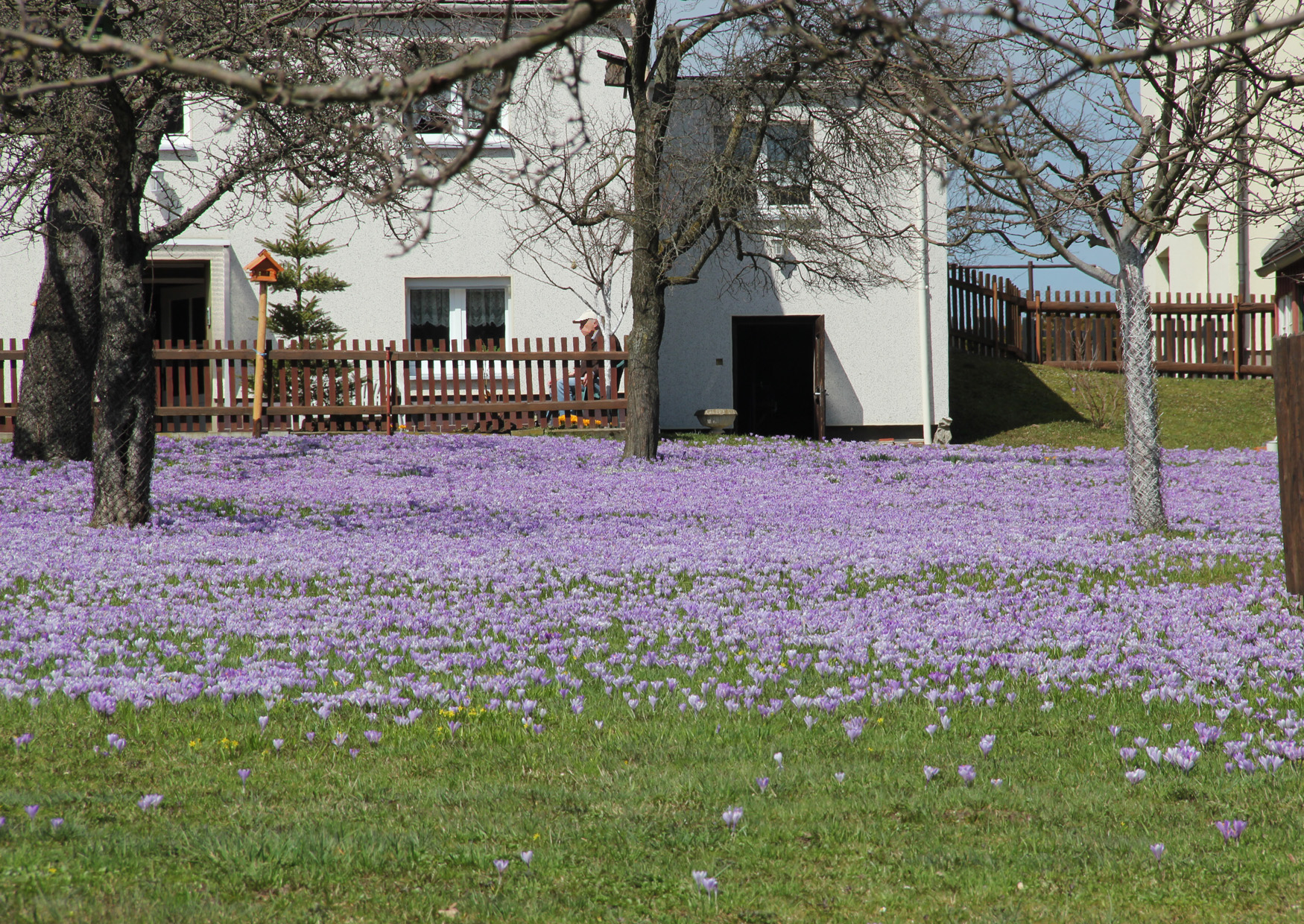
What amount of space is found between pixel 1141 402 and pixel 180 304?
74.2 feet

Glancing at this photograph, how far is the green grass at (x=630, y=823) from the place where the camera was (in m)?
3.38

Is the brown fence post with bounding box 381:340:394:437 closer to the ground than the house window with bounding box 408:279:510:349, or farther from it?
closer to the ground

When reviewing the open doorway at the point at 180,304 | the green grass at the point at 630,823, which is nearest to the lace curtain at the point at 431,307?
the open doorway at the point at 180,304

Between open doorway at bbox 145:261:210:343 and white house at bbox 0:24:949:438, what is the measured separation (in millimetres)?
69

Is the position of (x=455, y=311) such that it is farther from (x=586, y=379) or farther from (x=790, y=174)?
(x=790, y=174)

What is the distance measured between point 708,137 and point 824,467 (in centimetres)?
788

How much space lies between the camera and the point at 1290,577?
8.26 meters

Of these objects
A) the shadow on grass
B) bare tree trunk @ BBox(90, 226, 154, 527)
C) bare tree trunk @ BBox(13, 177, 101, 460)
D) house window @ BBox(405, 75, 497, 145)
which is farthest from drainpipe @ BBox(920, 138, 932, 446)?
bare tree trunk @ BBox(90, 226, 154, 527)

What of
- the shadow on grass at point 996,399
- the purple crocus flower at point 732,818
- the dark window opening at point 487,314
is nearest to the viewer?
the purple crocus flower at point 732,818

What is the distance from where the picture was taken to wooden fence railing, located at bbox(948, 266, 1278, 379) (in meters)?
29.0

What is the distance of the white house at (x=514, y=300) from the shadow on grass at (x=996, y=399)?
4.56 ft

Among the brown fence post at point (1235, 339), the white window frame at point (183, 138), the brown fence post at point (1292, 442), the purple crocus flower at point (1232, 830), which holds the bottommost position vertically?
the purple crocus flower at point (1232, 830)

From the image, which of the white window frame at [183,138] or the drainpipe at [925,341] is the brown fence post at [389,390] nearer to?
the white window frame at [183,138]

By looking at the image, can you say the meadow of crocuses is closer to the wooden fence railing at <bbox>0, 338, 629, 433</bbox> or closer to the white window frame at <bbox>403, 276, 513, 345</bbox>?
the wooden fence railing at <bbox>0, 338, 629, 433</bbox>
